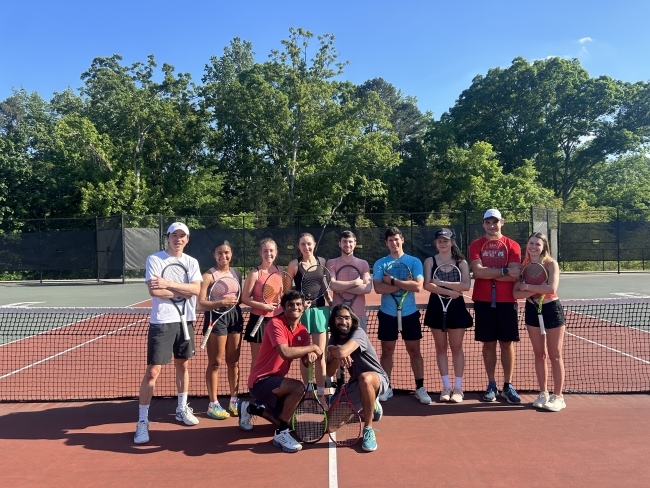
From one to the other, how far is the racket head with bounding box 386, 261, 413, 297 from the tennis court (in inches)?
43.4

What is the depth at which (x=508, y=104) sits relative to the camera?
119 feet

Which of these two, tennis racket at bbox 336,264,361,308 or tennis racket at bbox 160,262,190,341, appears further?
tennis racket at bbox 336,264,361,308

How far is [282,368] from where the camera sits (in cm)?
430

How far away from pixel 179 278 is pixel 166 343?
541 mm

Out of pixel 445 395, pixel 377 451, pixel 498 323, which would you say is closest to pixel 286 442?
pixel 377 451

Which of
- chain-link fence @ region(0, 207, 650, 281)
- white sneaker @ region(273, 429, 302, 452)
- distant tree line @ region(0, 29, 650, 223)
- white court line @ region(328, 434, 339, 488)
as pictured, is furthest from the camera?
distant tree line @ region(0, 29, 650, 223)

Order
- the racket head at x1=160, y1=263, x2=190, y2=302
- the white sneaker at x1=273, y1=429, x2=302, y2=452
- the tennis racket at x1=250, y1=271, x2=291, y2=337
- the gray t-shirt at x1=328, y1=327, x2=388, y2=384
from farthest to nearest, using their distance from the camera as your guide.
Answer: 1. the tennis racket at x1=250, y1=271, x2=291, y2=337
2. the racket head at x1=160, y1=263, x2=190, y2=302
3. the gray t-shirt at x1=328, y1=327, x2=388, y2=384
4. the white sneaker at x1=273, y1=429, x2=302, y2=452

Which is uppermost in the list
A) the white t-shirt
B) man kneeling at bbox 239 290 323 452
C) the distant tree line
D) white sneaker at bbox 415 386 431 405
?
the distant tree line

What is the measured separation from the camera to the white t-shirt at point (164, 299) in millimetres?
4328

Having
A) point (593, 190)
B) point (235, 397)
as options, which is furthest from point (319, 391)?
point (593, 190)

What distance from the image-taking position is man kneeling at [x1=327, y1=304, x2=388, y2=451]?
411 cm

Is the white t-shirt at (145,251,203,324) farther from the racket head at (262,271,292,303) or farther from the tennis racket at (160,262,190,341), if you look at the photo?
the racket head at (262,271,292,303)

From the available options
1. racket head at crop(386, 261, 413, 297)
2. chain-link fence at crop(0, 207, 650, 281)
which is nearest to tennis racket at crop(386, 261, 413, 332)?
racket head at crop(386, 261, 413, 297)

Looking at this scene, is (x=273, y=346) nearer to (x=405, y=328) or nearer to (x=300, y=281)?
(x=300, y=281)
